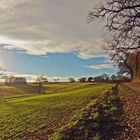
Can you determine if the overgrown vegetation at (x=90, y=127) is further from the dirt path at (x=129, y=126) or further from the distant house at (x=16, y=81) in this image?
the distant house at (x=16, y=81)

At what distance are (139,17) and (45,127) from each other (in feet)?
44.8

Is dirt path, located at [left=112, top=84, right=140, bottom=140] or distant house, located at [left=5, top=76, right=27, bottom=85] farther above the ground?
distant house, located at [left=5, top=76, right=27, bottom=85]

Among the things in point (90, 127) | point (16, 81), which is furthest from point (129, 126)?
point (16, 81)

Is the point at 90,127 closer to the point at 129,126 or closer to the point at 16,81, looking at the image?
the point at 129,126

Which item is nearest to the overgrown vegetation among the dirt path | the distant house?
the dirt path

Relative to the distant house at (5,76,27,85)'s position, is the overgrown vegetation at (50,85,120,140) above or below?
below

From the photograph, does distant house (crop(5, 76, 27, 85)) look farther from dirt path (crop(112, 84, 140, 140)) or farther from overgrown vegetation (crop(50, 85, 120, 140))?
dirt path (crop(112, 84, 140, 140))

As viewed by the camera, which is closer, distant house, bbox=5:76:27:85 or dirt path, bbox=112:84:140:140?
dirt path, bbox=112:84:140:140

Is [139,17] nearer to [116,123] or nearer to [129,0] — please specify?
[129,0]

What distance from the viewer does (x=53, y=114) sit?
32719 millimetres

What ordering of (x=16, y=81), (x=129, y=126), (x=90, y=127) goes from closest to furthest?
(x=129, y=126) → (x=90, y=127) → (x=16, y=81)

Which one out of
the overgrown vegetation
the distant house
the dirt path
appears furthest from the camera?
the distant house

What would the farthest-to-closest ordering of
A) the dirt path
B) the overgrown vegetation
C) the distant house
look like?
the distant house → the overgrown vegetation → the dirt path

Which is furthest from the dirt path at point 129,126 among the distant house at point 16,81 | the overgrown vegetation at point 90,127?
the distant house at point 16,81
